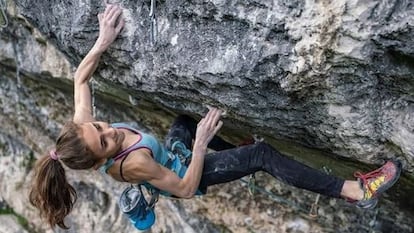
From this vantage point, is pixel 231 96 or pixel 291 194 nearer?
pixel 231 96

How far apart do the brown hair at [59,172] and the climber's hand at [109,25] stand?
1.76 ft

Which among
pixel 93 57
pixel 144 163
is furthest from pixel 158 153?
pixel 93 57

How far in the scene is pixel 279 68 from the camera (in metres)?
2.75

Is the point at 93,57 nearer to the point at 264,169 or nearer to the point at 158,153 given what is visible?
the point at 158,153

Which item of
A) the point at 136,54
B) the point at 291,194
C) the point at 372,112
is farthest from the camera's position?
the point at 291,194

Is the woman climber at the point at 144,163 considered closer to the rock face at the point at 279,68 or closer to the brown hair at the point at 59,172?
the brown hair at the point at 59,172

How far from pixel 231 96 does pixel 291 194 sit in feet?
5.36

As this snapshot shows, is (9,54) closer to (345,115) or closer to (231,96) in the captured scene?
(231,96)

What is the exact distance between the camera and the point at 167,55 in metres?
3.13

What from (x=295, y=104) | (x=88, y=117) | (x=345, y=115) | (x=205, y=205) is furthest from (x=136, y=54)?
(x=205, y=205)

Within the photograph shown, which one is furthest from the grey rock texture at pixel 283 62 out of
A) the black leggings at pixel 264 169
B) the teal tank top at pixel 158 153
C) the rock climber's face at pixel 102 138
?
the rock climber's face at pixel 102 138

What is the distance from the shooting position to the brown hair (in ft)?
9.36

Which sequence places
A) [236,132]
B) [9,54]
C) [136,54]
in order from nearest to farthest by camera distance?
[136,54], [236,132], [9,54]

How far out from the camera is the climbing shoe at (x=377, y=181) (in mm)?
3021
